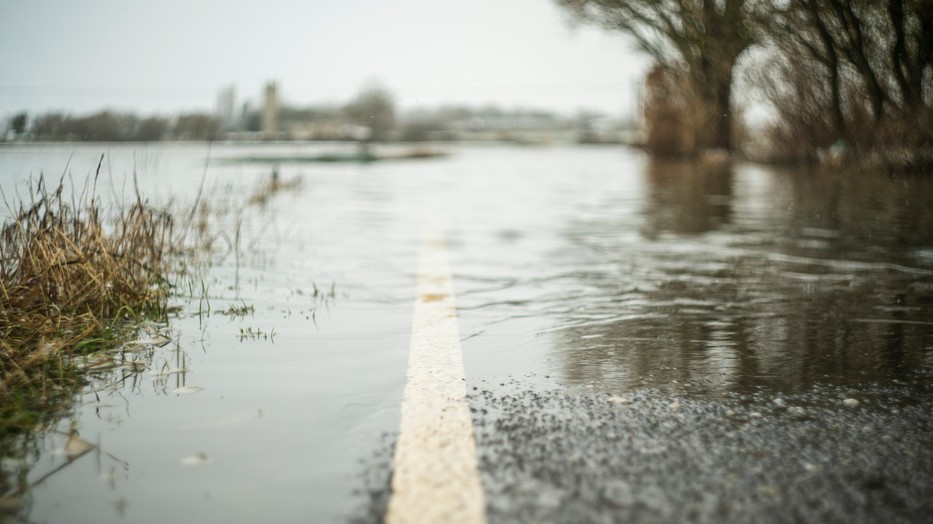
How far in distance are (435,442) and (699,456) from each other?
849 millimetres

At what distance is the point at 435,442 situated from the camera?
342cm

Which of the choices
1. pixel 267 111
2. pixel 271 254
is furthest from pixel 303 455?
pixel 267 111

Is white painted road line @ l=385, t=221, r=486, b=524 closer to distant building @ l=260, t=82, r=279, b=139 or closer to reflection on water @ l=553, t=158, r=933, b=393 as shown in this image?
reflection on water @ l=553, t=158, r=933, b=393

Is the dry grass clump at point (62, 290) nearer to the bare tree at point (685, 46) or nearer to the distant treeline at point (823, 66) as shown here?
the distant treeline at point (823, 66)

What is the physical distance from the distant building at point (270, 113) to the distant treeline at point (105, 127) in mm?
11083

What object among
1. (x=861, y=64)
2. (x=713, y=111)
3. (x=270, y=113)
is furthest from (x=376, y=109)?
(x=861, y=64)

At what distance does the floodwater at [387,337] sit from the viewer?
123 inches

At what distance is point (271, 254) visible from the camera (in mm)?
9719

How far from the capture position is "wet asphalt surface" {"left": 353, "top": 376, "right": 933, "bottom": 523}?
9.14ft

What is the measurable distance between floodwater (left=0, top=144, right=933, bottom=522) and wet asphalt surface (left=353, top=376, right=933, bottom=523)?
0.21m

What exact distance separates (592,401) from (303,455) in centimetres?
122

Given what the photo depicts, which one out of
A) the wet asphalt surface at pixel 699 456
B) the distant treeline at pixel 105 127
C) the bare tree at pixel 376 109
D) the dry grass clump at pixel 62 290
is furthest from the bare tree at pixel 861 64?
the bare tree at pixel 376 109

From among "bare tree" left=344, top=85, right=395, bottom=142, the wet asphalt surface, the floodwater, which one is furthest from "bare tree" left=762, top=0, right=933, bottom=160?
"bare tree" left=344, top=85, right=395, bottom=142

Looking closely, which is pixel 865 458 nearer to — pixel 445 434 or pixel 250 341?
pixel 445 434
